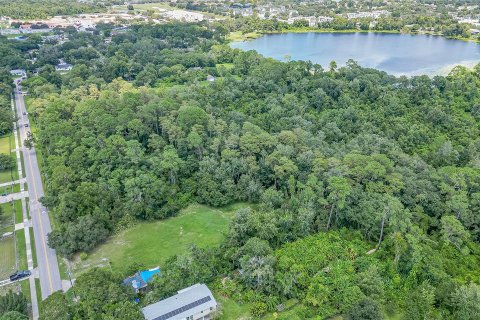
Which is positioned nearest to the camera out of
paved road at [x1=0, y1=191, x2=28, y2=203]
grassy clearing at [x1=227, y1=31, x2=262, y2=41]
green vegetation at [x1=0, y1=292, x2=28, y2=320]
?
green vegetation at [x1=0, y1=292, x2=28, y2=320]

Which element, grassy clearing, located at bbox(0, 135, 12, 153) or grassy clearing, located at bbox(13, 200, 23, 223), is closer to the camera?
grassy clearing, located at bbox(13, 200, 23, 223)

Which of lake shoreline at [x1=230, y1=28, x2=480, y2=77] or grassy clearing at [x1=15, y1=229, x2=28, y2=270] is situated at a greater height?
lake shoreline at [x1=230, y1=28, x2=480, y2=77]

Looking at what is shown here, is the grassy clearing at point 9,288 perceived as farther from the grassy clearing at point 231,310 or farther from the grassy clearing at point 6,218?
the grassy clearing at point 231,310

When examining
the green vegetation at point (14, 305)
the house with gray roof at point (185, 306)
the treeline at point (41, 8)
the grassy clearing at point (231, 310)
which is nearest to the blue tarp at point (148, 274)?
the house with gray roof at point (185, 306)

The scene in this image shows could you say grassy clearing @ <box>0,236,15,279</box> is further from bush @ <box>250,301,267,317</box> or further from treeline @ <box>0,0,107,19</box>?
treeline @ <box>0,0,107,19</box>

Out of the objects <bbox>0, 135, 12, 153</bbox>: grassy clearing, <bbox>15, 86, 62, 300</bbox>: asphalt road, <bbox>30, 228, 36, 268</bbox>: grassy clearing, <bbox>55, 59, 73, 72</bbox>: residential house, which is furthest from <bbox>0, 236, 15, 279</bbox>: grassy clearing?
<bbox>55, 59, 73, 72</bbox>: residential house

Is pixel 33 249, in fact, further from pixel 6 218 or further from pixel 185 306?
pixel 185 306

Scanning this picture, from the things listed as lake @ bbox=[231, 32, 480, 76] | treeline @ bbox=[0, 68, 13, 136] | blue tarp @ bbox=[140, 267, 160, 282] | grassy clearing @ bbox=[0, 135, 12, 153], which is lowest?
blue tarp @ bbox=[140, 267, 160, 282]
